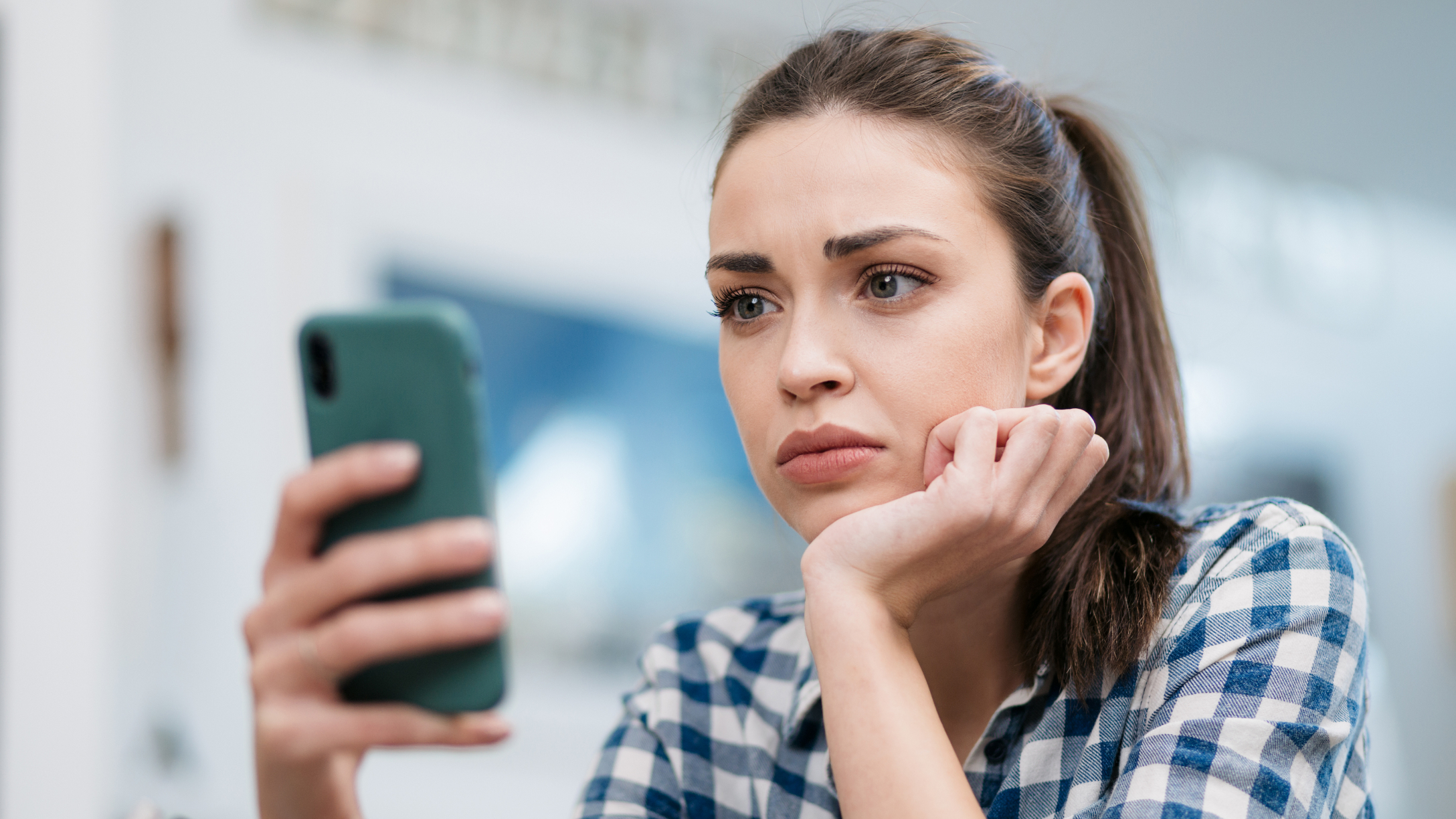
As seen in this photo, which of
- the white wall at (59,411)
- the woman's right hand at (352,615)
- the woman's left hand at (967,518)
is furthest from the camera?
the white wall at (59,411)

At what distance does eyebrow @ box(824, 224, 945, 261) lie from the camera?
2.79 ft

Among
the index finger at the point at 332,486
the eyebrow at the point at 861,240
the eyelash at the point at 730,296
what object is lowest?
the index finger at the point at 332,486

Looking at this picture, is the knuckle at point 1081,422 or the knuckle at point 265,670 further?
the knuckle at point 1081,422

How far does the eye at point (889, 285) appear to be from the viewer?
870 mm

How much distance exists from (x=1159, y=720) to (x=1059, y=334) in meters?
0.36

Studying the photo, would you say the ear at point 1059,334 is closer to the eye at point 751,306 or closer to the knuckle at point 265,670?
the eye at point 751,306

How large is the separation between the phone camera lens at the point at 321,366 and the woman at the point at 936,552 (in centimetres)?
5

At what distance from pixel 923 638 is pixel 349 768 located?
1.57 ft

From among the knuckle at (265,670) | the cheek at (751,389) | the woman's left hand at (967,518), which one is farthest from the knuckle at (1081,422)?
the knuckle at (265,670)

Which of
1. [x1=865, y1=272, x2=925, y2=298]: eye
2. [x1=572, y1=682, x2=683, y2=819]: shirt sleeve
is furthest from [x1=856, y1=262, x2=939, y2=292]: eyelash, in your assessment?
[x1=572, y1=682, x2=683, y2=819]: shirt sleeve

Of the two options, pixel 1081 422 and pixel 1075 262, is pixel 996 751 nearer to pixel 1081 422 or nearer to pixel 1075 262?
pixel 1081 422

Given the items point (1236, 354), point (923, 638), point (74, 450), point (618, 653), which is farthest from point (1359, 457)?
point (74, 450)

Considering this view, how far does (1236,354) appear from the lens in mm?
3725

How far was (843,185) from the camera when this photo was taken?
0.88 m
